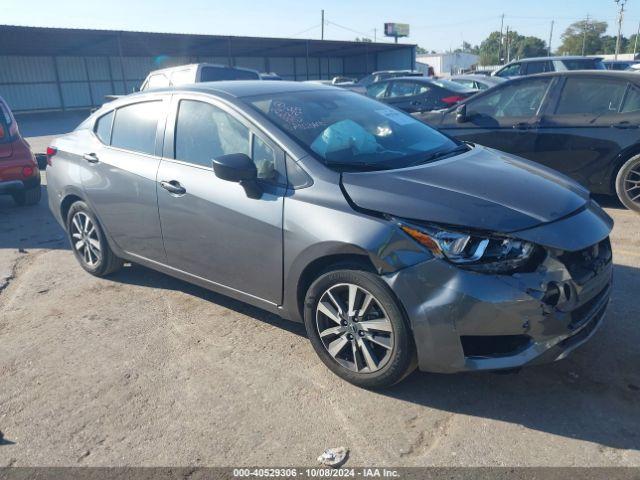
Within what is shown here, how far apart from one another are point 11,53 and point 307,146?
29602 millimetres

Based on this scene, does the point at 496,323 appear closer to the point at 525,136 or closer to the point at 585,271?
the point at 585,271

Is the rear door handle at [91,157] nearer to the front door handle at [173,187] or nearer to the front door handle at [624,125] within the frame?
the front door handle at [173,187]

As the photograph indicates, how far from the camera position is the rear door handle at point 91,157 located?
469 cm

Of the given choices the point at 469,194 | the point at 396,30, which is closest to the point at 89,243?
the point at 469,194

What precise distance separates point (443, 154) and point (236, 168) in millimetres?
1454

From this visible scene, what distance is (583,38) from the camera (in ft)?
291

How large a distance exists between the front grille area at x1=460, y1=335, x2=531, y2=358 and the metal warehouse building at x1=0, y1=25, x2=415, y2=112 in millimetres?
25299

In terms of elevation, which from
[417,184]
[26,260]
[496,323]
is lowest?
[26,260]

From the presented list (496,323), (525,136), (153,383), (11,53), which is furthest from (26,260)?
(11,53)

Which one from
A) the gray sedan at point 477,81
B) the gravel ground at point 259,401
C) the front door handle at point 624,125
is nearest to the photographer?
the gravel ground at point 259,401

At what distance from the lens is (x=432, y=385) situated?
124 inches

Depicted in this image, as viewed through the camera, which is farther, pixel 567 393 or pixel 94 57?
pixel 94 57

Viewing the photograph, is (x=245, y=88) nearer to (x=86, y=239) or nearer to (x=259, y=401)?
(x=86, y=239)

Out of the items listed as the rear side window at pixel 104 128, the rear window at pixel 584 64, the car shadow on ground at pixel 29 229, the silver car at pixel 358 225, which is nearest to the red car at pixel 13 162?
the car shadow on ground at pixel 29 229
